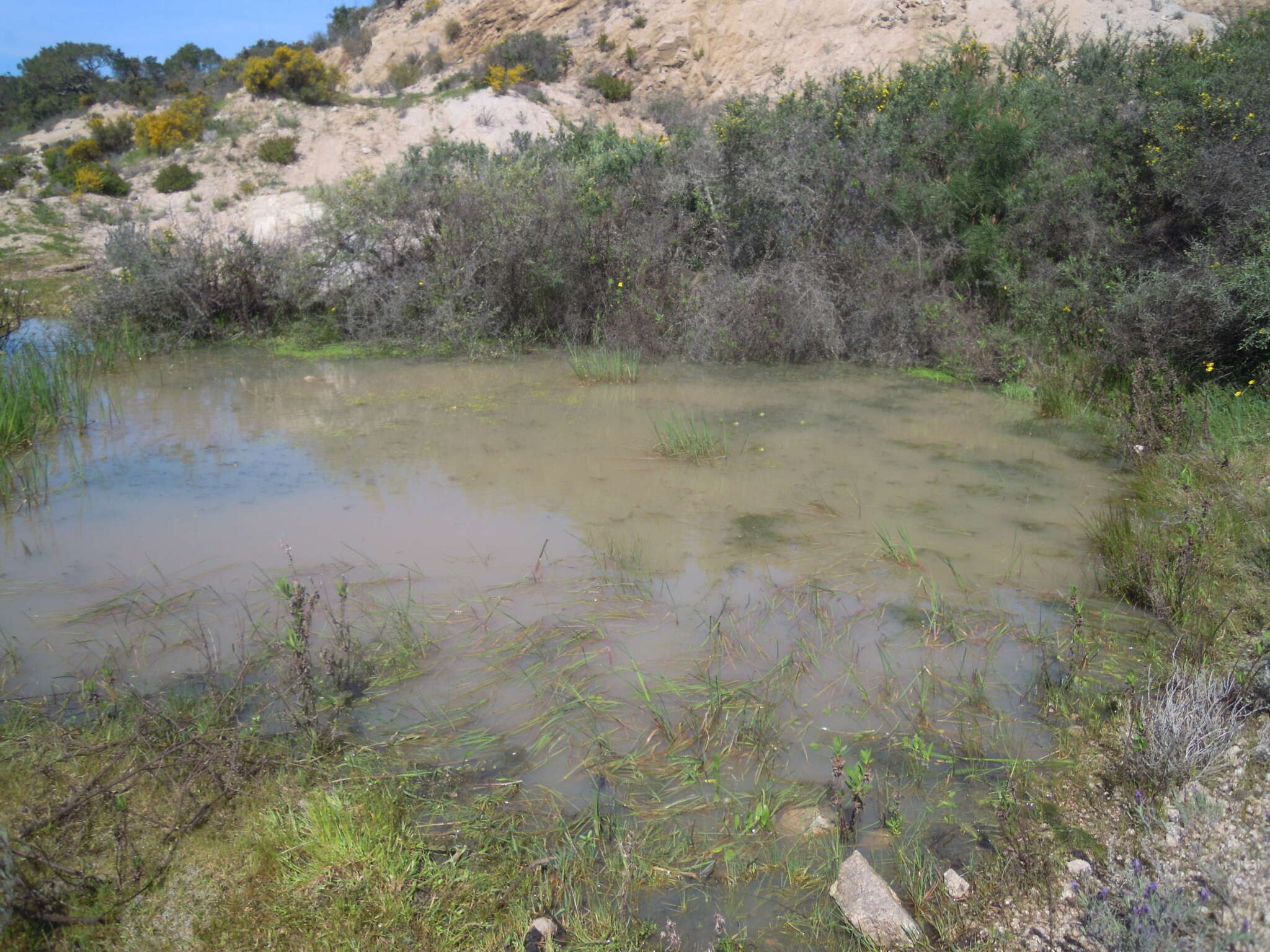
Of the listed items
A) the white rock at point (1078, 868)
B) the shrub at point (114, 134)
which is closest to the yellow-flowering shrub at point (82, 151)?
the shrub at point (114, 134)

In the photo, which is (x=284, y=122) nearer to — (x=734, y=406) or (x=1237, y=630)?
(x=734, y=406)

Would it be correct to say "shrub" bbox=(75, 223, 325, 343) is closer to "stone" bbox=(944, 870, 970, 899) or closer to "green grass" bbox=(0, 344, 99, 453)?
→ "green grass" bbox=(0, 344, 99, 453)

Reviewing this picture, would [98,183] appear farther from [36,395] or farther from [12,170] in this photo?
[36,395]

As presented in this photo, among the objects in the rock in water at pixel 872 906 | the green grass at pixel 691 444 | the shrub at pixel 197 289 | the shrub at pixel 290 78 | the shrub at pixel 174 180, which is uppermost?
the shrub at pixel 290 78

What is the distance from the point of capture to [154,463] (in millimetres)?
7133

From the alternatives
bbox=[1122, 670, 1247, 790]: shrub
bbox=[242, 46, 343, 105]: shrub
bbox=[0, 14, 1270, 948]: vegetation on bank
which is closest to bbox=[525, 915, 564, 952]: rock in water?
bbox=[0, 14, 1270, 948]: vegetation on bank

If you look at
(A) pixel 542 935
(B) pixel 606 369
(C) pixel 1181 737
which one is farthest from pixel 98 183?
(C) pixel 1181 737

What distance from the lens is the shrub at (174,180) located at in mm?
22906

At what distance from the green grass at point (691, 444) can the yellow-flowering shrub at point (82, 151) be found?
25.3 m

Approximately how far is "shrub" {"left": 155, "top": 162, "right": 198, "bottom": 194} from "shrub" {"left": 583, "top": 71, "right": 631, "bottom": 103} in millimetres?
11630

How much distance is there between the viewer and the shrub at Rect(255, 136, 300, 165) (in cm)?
2370

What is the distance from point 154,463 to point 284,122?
69.7 ft

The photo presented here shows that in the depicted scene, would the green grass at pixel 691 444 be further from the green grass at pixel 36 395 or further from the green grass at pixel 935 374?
the green grass at pixel 36 395

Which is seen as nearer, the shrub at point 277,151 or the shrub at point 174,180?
the shrub at point 174,180
